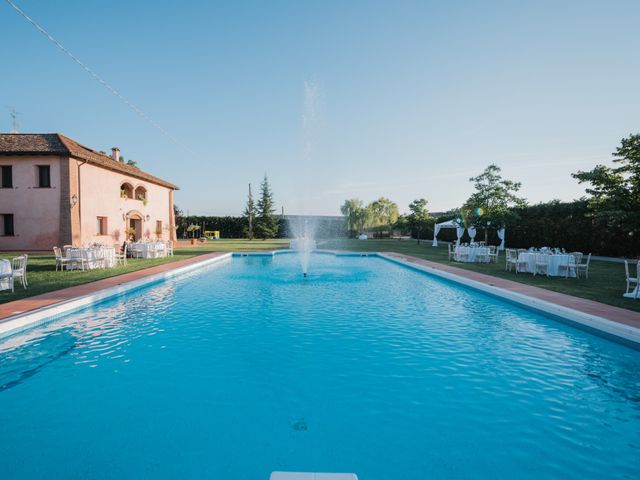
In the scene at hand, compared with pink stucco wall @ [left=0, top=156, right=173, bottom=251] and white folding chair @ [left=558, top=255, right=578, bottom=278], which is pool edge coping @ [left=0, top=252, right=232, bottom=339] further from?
white folding chair @ [left=558, top=255, right=578, bottom=278]

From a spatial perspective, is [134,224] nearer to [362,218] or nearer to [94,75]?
[94,75]

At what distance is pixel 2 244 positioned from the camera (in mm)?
18156

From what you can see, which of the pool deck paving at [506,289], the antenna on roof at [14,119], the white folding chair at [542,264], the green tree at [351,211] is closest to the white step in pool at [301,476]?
the pool deck paving at [506,289]

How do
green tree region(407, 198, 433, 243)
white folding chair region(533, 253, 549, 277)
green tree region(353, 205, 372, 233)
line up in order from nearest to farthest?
1. white folding chair region(533, 253, 549, 277)
2. green tree region(407, 198, 433, 243)
3. green tree region(353, 205, 372, 233)

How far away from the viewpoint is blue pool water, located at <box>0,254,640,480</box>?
8.75 feet

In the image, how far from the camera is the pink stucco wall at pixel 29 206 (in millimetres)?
17984

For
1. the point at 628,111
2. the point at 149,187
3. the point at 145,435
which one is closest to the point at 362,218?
the point at 149,187

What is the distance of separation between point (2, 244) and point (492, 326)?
24.1 m

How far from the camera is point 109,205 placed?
68.3 ft

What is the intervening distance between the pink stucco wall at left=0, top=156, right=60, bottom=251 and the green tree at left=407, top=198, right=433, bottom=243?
30253 mm

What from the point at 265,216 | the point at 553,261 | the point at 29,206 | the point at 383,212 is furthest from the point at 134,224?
the point at 383,212

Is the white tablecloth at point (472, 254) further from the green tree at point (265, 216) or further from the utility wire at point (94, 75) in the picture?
the green tree at point (265, 216)

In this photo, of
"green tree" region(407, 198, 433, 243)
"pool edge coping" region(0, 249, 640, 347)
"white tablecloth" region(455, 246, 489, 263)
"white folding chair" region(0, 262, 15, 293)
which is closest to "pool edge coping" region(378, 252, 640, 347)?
"pool edge coping" region(0, 249, 640, 347)

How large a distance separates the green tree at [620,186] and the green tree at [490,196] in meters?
9.08
